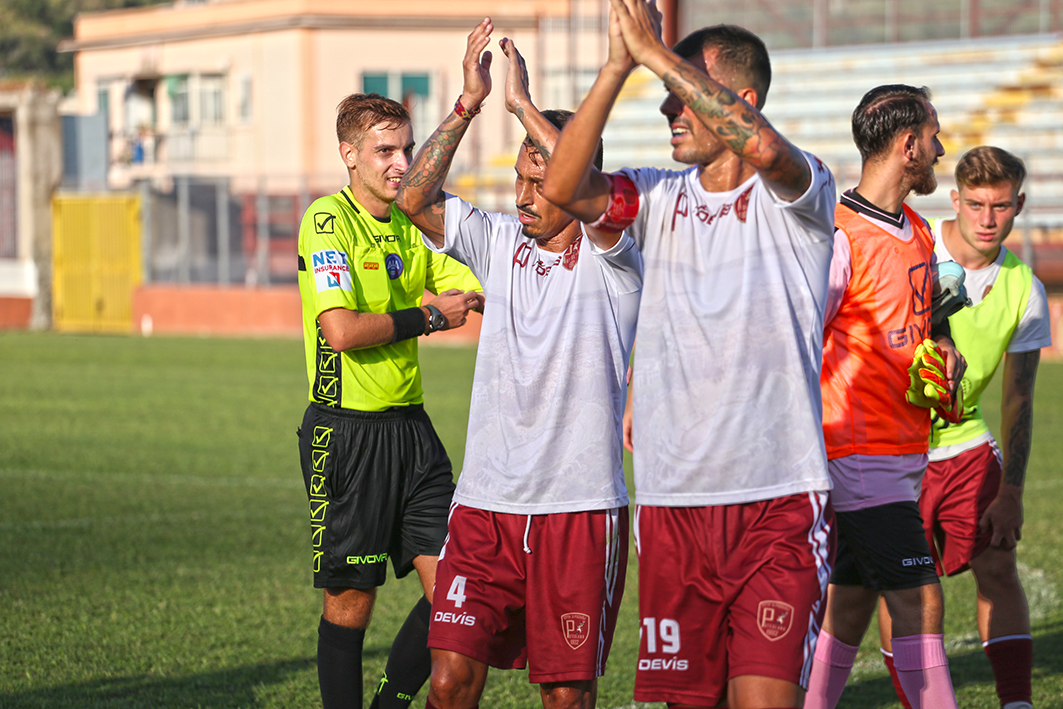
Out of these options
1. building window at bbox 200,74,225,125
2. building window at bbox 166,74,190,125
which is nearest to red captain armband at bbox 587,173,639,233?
building window at bbox 200,74,225,125

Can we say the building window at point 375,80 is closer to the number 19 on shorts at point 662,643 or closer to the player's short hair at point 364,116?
the player's short hair at point 364,116

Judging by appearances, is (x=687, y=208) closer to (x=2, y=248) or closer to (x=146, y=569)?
(x=146, y=569)

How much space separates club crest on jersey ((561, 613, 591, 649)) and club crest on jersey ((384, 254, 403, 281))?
1.50 m

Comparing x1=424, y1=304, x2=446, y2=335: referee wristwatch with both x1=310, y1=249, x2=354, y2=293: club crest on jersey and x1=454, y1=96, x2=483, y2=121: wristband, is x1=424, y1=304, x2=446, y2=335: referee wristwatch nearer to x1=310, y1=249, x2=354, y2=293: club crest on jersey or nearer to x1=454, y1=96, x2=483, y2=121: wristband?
x1=310, y1=249, x2=354, y2=293: club crest on jersey

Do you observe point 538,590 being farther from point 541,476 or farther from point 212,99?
point 212,99

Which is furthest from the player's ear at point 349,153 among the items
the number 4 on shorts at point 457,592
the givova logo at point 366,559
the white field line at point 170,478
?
the white field line at point 170,478

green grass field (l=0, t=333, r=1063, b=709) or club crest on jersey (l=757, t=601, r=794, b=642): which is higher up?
club crest on jersey (l=757, t=601, r=794, b=642)

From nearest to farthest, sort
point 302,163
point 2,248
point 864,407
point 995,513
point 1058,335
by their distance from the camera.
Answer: point 864,407 → point 995,513 → point 1058,335 → point 2,248 → point 302,163

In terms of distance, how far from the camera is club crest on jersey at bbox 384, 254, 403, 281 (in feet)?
15.0

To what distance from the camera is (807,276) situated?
326cm

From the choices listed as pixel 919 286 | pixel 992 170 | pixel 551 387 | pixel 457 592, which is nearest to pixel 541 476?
pixel 551 387

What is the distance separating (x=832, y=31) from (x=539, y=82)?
369 inches

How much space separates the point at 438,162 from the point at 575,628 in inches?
56.3

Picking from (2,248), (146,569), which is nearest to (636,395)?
(146,569)
